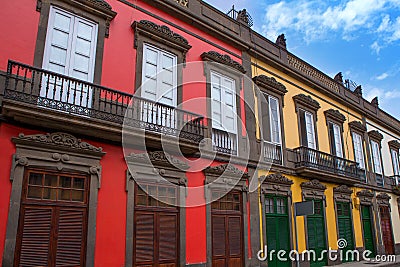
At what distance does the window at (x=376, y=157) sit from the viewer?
1698 cm

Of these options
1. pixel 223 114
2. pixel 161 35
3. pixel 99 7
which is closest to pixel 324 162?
pixel 223 114

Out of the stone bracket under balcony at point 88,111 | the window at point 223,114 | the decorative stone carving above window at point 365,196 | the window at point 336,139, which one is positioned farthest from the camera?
the decorative stone carving above window at point 365,196

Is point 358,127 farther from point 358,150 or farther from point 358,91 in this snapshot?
point 358,91

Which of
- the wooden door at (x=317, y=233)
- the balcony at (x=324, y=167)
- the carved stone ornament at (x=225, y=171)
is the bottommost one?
the wooden door at (x=317, y=233)

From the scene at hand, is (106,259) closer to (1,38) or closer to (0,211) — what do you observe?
(0,211)

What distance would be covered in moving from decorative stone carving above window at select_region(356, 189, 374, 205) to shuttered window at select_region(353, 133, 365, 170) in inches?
49.0

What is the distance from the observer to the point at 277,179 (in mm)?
10812

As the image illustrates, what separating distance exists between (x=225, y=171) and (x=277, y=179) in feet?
7.51

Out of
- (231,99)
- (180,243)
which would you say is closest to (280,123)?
(231,99)

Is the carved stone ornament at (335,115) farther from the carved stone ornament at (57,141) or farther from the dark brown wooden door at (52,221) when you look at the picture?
the dark brown wooden door at (52,221)

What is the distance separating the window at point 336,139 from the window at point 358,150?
1.37 metres

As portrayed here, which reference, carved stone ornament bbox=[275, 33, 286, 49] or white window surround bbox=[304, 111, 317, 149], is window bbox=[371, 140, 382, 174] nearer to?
white window surround bbox=[304, 111, 317, 149]

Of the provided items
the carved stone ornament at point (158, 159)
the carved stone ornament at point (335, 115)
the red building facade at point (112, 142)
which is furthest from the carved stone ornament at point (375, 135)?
the carved stone ornament at point (158, 159)

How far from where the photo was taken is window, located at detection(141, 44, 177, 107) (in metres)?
8.41
